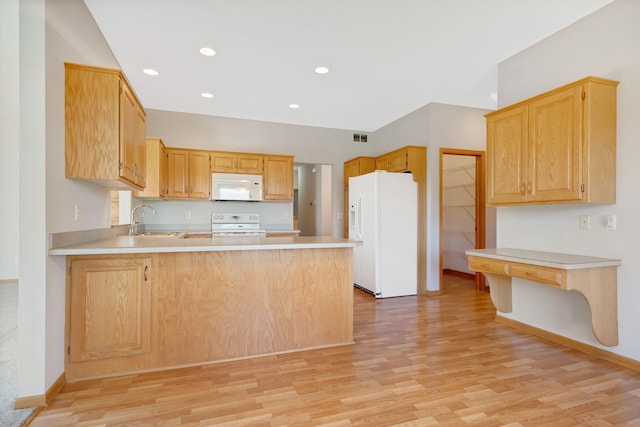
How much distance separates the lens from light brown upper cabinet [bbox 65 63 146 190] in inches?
85.4

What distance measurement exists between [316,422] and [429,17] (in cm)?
305

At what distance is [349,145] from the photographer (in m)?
6.20

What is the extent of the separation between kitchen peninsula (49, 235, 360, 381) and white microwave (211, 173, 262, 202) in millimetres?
2585

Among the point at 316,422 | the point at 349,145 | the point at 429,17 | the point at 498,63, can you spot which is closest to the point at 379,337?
the point at 316,422

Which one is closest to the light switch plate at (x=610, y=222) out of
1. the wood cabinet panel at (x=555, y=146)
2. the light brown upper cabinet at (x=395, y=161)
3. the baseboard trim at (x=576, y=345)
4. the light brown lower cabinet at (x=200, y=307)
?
the wood cabinet panel at (x=555, y=146)

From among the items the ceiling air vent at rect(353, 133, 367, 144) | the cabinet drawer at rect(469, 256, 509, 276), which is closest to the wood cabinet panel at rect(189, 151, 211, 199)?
the ceiling air vent at rect(353, 133, 367, 144)

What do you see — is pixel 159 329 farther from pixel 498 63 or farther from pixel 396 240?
pixel 498 63

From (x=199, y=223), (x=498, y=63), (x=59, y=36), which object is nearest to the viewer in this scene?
(x=59, y=36)

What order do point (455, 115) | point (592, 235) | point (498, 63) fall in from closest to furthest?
point (592, 235)
point (498, 63)
point (455, 115)

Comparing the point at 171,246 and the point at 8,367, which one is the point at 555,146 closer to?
the point at 171,246

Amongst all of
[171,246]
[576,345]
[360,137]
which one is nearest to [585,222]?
[576,345]

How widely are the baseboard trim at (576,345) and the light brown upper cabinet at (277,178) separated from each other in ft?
11.5

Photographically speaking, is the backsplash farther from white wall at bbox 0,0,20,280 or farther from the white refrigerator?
the white refrigerator

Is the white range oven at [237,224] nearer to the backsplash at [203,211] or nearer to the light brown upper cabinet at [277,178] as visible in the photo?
the backsplash at [203,211]
